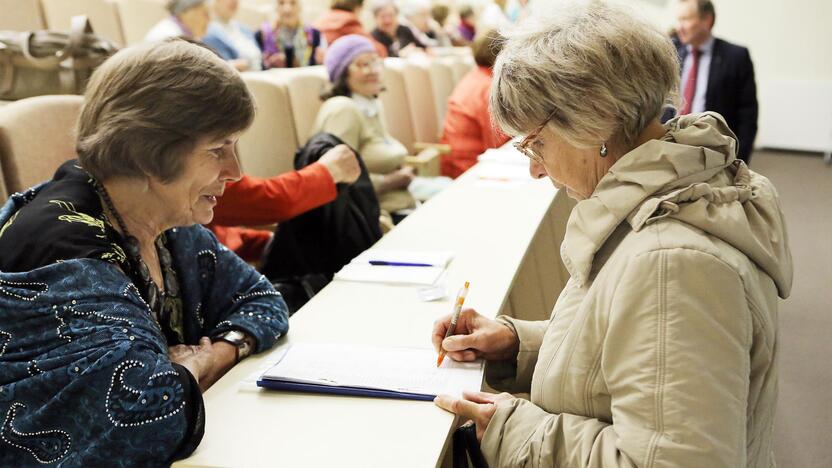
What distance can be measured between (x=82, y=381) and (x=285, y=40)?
15.8 feet

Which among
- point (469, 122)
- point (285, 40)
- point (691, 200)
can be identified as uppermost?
point (691, 200)

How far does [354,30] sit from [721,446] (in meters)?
4.23

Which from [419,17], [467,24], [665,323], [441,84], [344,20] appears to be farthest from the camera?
[467,24]

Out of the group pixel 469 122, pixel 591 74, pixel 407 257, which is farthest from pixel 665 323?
pixel 469 122

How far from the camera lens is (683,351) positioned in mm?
896

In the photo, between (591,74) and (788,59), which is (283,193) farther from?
(788,59)

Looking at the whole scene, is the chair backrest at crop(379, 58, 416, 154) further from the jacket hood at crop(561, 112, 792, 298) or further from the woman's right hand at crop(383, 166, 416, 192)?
the jacket hood at crop(561, 112, 792, 298)

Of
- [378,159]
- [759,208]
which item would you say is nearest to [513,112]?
[759,208]

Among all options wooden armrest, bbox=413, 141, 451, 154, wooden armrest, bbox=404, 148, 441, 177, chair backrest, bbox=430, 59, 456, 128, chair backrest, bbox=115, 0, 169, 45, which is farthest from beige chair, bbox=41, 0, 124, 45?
chair backrest, bbox=430, 59, 456, 128

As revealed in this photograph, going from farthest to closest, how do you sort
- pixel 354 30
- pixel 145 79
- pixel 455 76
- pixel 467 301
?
1. pixel 455 76
2. pixel 354 30
3. pixel 467 301
4. pixel 145 79

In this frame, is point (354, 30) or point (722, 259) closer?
point (722, 259)

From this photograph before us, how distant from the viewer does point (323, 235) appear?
2479 millimetres

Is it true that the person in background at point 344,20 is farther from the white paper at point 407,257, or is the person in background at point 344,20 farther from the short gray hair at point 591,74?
the short gray hair at point 591,74

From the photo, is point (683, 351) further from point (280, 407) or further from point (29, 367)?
point (29, 367)
